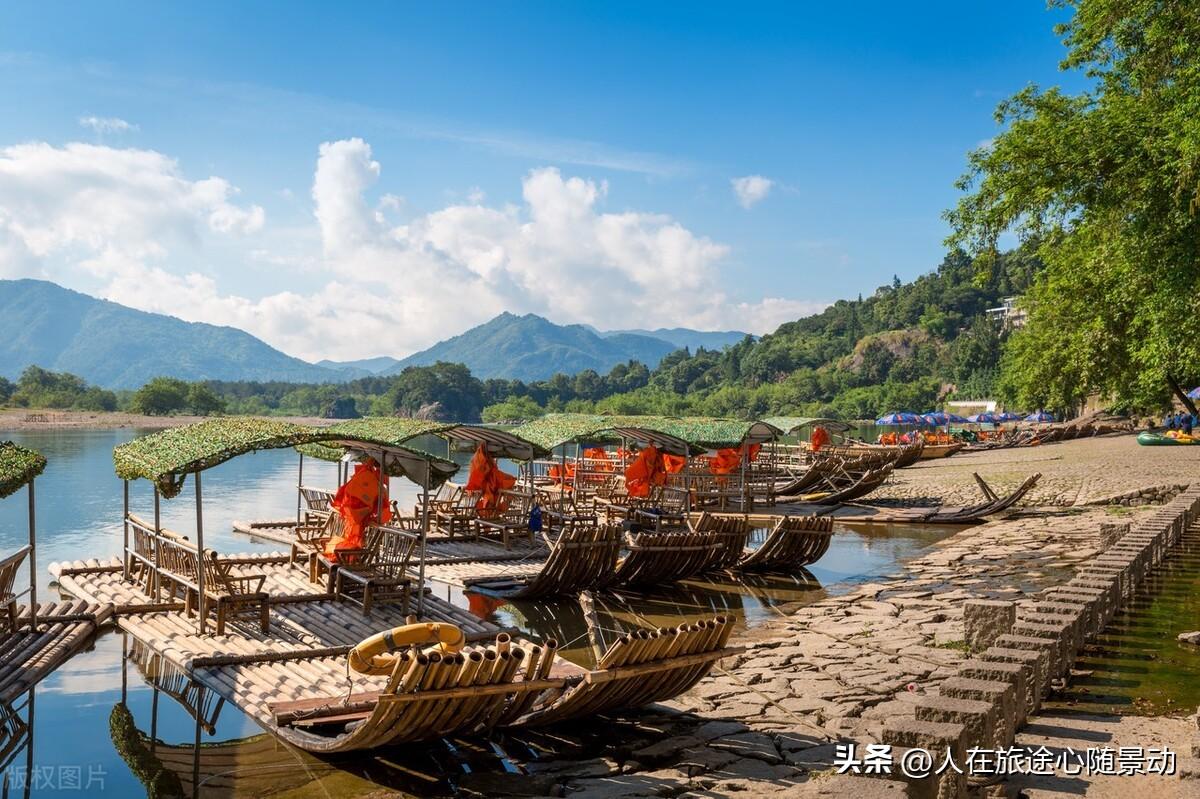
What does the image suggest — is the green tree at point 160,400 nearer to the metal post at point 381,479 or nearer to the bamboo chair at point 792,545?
the bamboo chair at point 792,545

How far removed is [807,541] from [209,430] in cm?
987

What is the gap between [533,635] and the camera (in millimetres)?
12359

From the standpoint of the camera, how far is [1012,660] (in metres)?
6.28

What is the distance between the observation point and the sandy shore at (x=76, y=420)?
9212cm

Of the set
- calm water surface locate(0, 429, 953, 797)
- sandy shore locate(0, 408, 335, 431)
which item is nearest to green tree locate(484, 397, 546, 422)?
sandy shore locate(0, 408, 335, 431)

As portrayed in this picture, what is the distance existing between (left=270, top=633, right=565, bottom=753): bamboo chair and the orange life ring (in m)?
0.39

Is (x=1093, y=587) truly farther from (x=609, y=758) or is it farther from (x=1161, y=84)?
(x=1161, y=84)

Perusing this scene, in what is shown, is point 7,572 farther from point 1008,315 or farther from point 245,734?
point 1008,315

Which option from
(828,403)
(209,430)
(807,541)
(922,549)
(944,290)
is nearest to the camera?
(209,430)

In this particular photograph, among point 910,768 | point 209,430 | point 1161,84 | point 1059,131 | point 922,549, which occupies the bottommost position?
point 922,549

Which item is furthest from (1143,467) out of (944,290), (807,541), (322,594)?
(944,290)

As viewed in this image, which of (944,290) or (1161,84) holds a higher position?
(944,290)

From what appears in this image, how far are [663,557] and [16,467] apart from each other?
8854 mm

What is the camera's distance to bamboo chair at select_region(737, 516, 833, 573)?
16156 millimetres
